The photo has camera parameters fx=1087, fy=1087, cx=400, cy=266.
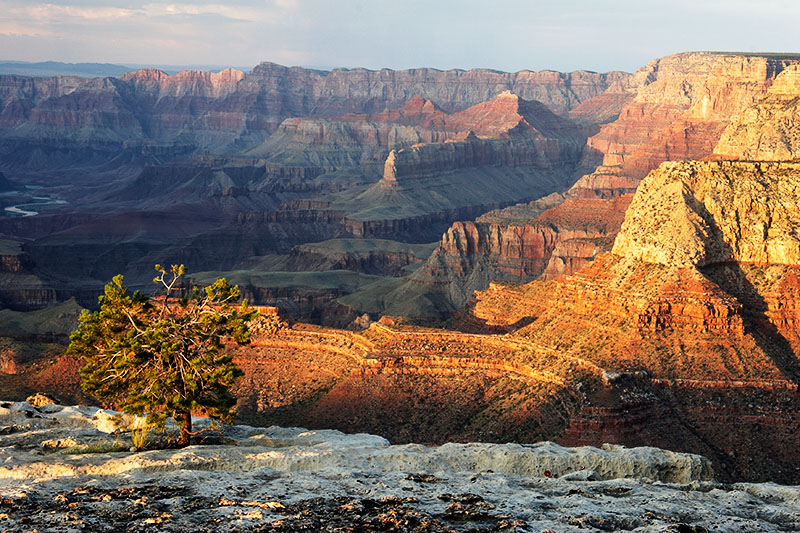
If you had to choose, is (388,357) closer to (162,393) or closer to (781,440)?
(781,440)

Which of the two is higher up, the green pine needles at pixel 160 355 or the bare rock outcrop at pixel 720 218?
the bare rock outcrop at pixel 720 218

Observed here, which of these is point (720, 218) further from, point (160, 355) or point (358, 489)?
point (358, 489)

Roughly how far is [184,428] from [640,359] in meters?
43.3

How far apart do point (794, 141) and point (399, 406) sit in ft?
229

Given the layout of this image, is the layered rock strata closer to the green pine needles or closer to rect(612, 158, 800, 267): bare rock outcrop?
rect(612, 158, 800, 267): bare rock outcrop

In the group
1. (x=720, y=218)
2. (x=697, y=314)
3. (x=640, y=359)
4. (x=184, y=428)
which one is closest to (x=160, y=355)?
(x=184, y=428)

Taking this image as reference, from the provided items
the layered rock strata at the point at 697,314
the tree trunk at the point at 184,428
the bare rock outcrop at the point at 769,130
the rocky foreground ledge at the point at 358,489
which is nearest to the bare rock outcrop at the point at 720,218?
the layered rock strata at the point at 697,314

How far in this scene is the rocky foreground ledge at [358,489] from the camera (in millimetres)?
30625

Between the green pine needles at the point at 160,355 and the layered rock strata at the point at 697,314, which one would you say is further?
the layered rock strata at the point at 697,314

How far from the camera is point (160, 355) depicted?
4475cm

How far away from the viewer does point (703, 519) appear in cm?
3136

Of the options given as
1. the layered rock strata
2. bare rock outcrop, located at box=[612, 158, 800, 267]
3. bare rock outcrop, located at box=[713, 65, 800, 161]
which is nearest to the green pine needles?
the layered rock strata

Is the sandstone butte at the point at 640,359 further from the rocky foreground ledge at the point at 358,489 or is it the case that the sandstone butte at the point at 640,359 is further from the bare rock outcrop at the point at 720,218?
the rocky foreground ledge at the point at 358,489

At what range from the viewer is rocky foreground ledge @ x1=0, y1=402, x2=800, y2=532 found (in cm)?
3062
